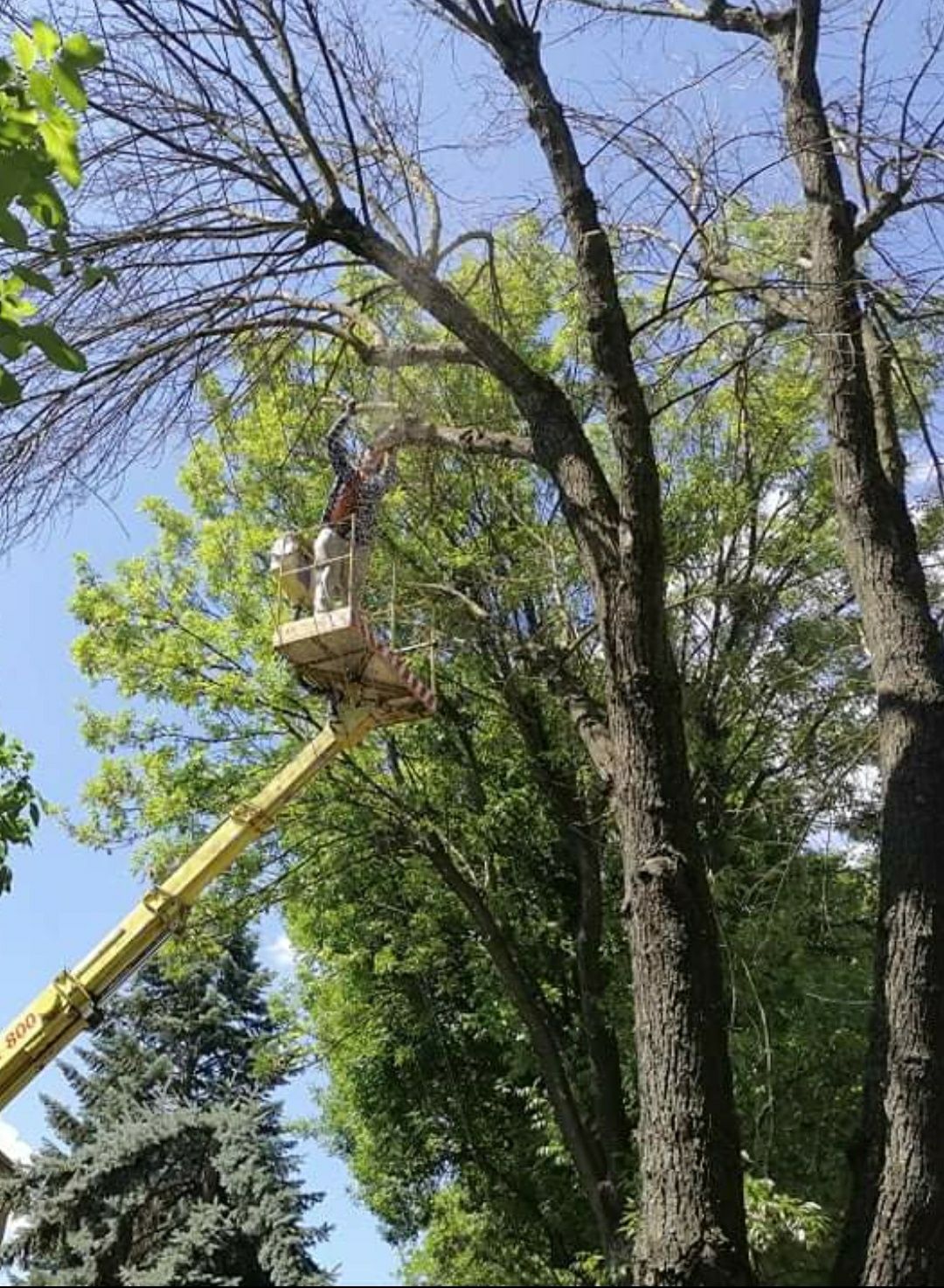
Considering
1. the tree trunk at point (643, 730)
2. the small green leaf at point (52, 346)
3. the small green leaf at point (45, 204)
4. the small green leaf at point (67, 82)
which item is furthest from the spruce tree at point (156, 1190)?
the small green leaf at point (67, 82)

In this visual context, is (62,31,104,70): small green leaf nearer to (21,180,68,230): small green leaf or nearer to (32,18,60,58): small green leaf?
(32,18,60,58): small green leaf

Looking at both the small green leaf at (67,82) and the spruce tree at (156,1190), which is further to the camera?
the small green leaf at (67,82)

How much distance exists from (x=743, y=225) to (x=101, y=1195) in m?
6.84

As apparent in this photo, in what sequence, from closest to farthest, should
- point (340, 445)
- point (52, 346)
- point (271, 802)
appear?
point (52, 346)
point (340, 445)
point (271, 802)

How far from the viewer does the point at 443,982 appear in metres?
11.8

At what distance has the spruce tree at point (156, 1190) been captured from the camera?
8.20ft

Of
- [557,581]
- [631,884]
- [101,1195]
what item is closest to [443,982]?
[557,581]

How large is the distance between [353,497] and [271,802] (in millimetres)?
2101

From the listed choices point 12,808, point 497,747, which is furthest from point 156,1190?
point 497,747

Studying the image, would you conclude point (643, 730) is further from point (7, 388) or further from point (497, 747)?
point (497, 747)

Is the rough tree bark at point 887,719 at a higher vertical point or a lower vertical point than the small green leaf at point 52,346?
higher

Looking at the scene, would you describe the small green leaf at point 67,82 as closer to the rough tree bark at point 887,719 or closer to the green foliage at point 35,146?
the green foliage at point 35,146

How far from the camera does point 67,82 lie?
3.12 metres

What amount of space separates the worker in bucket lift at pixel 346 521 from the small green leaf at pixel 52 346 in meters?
4.01
